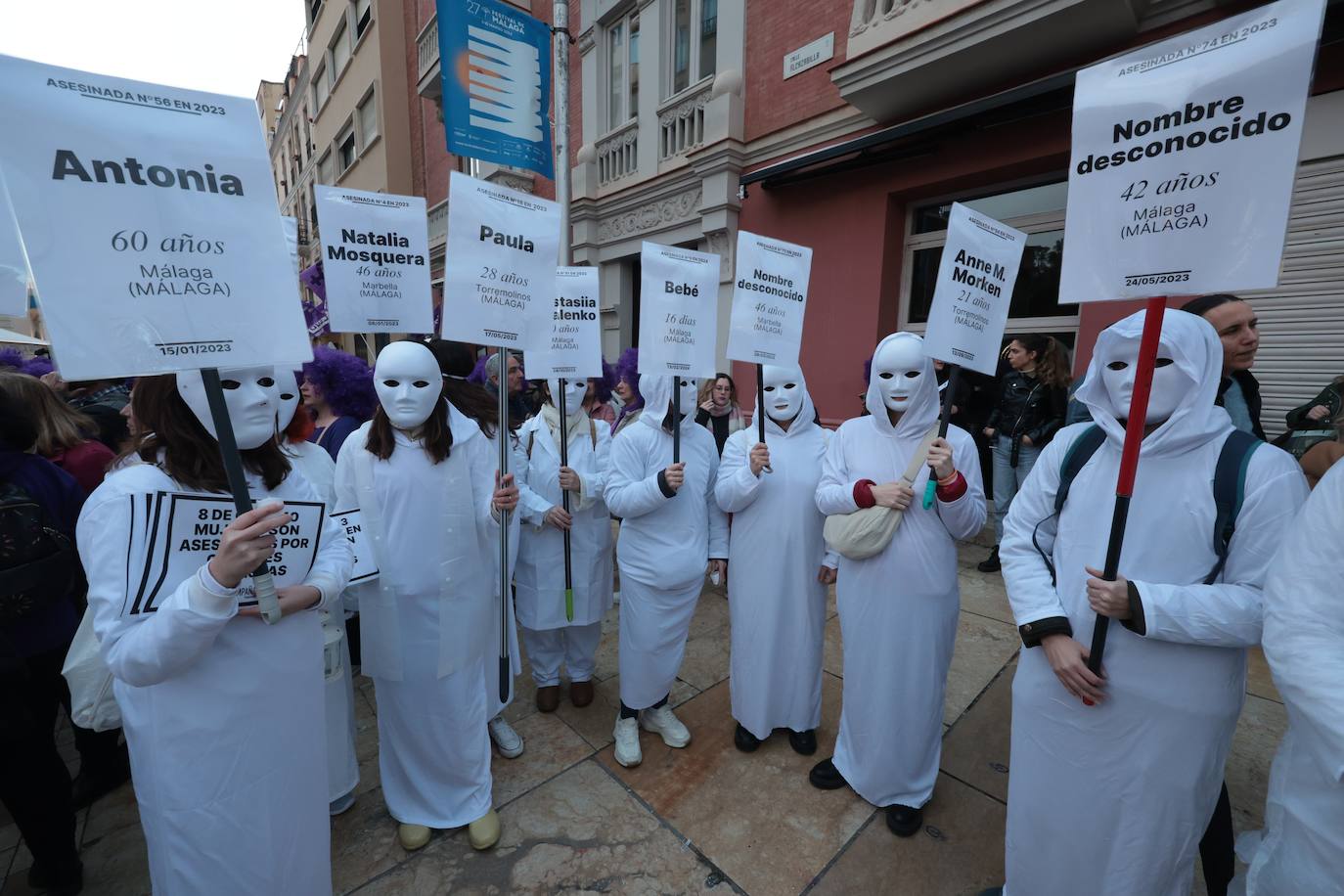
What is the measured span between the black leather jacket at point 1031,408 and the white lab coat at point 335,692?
5040 millimetres

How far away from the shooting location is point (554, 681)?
3.31 meters

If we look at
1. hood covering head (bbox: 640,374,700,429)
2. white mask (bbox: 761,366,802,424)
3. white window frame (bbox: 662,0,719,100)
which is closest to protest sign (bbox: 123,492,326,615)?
hood covering head (bbox: 640,374,700,429)

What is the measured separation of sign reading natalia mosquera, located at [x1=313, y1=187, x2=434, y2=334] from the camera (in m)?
2.55

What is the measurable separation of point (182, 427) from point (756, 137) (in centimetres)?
763

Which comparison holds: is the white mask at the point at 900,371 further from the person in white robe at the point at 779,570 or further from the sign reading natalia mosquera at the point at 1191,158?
the sign reading natalia mosquera at the point at 1191,158

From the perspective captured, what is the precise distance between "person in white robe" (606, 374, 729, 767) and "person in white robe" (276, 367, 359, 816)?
1178 millimetres

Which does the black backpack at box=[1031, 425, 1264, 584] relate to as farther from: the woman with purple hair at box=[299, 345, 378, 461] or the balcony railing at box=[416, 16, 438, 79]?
the balcony railing at box=[416, 16, 438, 79]

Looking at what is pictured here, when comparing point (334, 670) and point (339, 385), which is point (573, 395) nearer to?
point (339, 385)

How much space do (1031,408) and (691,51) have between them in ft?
22.9

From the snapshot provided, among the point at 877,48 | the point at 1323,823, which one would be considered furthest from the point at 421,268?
the point at 877,48

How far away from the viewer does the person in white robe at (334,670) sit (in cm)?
228

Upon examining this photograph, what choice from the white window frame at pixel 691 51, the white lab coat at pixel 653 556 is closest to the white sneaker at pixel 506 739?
the white lab coat at pixel 653 556

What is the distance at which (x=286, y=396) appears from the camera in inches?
86.6

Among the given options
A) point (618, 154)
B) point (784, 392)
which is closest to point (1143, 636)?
point (784, 392)
